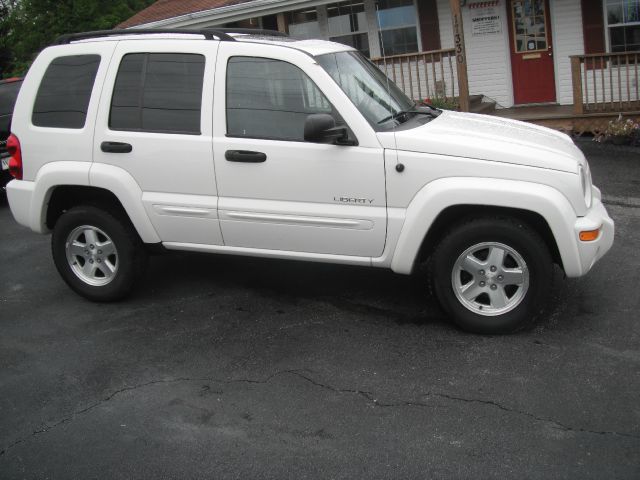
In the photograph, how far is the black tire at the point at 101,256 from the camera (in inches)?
240

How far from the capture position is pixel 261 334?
18.4ft

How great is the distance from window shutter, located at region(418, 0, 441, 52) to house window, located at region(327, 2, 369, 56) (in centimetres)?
137

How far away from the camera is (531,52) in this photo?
582 inches

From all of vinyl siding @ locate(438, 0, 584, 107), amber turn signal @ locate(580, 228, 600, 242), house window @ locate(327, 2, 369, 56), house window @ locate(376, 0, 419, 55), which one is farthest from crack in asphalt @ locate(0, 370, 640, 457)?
house window @ locate(327, 2, 369, 56)

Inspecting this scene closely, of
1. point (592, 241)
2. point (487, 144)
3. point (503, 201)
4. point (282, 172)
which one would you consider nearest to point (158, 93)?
point (282, 172)

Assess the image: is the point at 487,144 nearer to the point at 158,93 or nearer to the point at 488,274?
the point at 488,274

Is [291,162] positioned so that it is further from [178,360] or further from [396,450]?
A: [396,450]

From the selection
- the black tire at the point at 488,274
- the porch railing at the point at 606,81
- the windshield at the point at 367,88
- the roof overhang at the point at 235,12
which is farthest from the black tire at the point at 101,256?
the roof overhang at the point at 235,12

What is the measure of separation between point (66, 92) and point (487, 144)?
3300 millimetres

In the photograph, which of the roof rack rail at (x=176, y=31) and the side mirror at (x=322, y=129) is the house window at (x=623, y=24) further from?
the side mirror at (x=322, y=129)

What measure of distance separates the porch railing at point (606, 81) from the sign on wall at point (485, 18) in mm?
2017

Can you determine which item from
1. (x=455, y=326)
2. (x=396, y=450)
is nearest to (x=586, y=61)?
(x=455, y=326)

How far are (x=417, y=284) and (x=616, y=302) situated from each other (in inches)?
61.5

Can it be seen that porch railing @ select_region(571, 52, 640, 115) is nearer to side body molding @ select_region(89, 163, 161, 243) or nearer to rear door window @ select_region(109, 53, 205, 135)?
rear door window @ select_region(109, 53, 205, 135)
